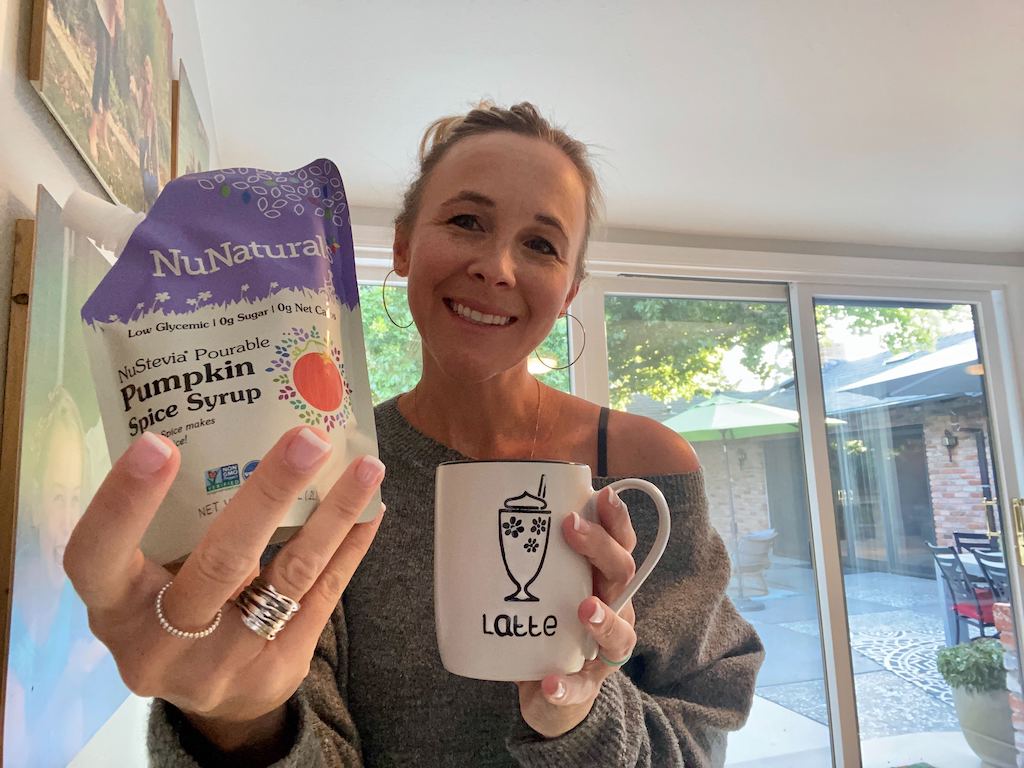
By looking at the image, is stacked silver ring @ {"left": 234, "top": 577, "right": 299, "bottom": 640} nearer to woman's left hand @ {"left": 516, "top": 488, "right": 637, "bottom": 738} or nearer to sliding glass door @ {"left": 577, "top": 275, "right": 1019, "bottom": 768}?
woman's left hand @ {"left": 516, "top": 488, "right": 637, "bottom": 738}

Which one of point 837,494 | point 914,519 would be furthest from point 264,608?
point 914,519

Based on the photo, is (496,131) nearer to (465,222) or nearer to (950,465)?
(465,222)

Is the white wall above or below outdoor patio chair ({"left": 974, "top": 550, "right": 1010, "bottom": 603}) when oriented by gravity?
above

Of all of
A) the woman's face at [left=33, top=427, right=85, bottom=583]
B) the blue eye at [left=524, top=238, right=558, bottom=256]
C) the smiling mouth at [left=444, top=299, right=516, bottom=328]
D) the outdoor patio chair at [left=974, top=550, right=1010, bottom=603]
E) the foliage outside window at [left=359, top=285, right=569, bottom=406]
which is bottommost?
the outdoor patio chair at [left=974, top=550, right=1010, bottom=603]

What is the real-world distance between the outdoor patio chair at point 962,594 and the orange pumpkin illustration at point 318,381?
2.99 metres

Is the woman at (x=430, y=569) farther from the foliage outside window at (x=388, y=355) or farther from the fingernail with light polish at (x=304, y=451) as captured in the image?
the foliage outside window at (x=388, y=355)

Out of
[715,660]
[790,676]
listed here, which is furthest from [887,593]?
[715,660]

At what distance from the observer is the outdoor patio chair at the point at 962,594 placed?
2613mm

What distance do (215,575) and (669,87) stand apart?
1624mm

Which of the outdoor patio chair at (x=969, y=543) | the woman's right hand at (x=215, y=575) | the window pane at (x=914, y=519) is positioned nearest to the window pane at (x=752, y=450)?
the window pane at (x=914, y=519)

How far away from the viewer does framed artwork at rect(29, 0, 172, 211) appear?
37 cm

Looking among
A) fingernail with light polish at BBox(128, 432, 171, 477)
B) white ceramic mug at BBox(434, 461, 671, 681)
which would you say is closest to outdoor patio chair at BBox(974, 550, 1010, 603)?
white ceramic mug at BBox(434, 461, 671, 681)

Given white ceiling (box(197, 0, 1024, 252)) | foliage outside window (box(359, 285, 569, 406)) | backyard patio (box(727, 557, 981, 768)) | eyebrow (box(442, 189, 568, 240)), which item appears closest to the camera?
eyebrow (box(442, 189, 568, 240))

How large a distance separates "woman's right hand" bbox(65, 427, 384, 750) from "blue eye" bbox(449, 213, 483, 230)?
457 millimetres
